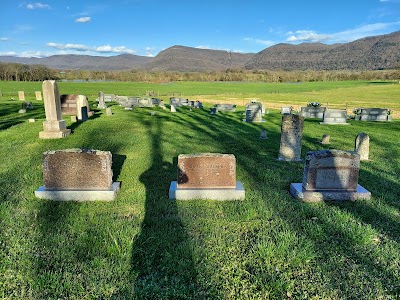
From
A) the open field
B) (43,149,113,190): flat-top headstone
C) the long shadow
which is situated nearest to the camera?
the long shadow

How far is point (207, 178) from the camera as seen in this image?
6.46 meters

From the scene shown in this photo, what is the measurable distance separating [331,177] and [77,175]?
19.0 feet

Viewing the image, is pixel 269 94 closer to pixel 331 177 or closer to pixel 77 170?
pixel 331 177

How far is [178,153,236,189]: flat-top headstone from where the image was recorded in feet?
20.9

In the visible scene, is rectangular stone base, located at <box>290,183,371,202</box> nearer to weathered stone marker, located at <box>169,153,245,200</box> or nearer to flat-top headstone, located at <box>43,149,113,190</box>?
weathered stone marker, located at <box>169,153,245,200</box>

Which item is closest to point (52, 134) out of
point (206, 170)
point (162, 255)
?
point (206, 170)

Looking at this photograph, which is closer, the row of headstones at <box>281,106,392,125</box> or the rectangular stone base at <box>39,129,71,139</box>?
the rectangular stone base at <box>39,129,71,139</box>

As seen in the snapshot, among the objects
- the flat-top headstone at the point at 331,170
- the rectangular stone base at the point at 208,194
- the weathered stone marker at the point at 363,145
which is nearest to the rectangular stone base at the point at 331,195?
the flat-top headstone at the point at 331,170

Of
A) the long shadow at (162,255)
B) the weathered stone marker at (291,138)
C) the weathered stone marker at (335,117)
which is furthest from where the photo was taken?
the weathered stone marker at (335,117)

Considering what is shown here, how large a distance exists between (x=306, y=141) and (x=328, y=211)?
7554 millimetres

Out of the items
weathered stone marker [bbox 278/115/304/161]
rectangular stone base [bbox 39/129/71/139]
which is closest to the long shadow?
weathered stone marker [bbox 278/115/304/161]

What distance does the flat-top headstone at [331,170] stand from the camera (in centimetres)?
635

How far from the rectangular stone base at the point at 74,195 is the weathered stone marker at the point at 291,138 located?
6044 millimetres

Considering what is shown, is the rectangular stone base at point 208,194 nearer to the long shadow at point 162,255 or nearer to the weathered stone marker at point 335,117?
the long shadow at point 162,255
